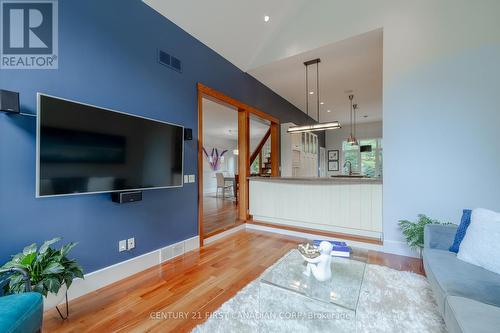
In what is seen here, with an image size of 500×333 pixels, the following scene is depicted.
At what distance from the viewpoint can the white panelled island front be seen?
328 centimetres

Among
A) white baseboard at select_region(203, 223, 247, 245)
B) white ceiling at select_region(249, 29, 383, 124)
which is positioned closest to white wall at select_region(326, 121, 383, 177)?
white ceiling at select_region(249, 29, 383, 124)

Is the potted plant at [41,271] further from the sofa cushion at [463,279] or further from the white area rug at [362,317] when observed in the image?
the sofa cushion at [463,279]

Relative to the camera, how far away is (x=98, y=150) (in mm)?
2043

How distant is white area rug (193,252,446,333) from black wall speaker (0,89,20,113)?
2088 mm

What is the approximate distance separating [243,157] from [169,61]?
7.34 ft

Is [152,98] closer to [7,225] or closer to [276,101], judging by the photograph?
[7,225]

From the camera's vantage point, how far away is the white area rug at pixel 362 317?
158 centimetres

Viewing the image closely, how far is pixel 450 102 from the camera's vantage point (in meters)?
2.69

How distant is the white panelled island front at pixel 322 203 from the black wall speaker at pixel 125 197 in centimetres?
252

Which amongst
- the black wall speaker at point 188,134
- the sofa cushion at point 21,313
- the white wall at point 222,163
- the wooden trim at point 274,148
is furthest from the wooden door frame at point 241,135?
A: the white wall at point 222,163

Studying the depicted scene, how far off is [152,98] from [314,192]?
286 centimetres

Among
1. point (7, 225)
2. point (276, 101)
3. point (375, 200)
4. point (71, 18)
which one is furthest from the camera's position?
point (276, 101)

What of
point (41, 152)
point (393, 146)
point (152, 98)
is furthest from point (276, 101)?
point (41, 152)

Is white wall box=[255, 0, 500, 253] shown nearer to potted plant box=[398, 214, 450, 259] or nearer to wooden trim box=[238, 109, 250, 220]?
potted plant box=[398, 214, 450, 259]
